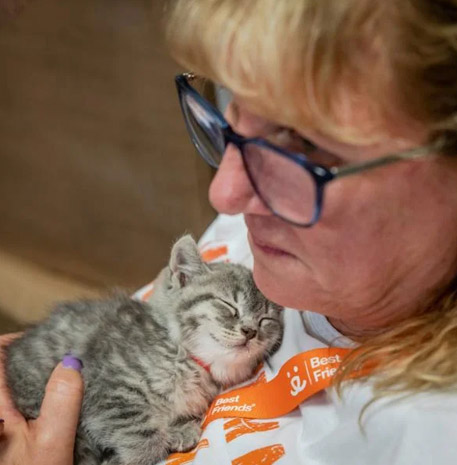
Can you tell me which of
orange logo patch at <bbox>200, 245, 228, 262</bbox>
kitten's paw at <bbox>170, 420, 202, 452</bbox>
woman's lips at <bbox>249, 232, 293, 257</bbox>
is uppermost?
woman's lips at <bbox>249, 232, 293, 257</bbox>

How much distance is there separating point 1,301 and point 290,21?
70.3 inches

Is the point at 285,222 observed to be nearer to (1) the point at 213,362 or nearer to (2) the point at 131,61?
(1) the point at 213,362

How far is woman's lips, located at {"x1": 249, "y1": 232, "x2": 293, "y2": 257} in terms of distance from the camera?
831 millimetres

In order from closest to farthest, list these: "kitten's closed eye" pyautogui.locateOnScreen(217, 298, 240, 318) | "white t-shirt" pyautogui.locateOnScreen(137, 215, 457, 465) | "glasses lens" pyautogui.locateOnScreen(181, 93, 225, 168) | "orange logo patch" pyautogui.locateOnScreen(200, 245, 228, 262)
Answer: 1. "white t-shirt" pyautogui.locateOnScreen(137, 215, 457, 465)
2. "glasses lens" pyautogui.locateOnScreen(181, 93, 225, 168)
3. "kitten's closed eye" pyautogui.locateOnScreen(217, 298, 240, 318)
4. "orange logo patch" pyautogui.locateOnScreen(200, 245, 228, 262)

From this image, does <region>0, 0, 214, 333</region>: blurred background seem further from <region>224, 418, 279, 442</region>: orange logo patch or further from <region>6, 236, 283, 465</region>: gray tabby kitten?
<region>224, 418, 279, 442</region>: orange logo patch

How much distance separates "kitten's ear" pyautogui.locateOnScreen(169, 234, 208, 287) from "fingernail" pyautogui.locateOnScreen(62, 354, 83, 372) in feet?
0.78

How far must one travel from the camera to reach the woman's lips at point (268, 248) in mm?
831

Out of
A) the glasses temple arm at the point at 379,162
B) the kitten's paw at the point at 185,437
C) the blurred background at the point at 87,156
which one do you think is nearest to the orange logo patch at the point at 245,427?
the kitten's paw at the point at 185,437

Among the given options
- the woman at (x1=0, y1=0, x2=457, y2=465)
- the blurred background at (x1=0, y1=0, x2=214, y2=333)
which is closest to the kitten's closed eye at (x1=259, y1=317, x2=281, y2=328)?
the woman at (x1=0, y1=0, x2=457, y2=465)

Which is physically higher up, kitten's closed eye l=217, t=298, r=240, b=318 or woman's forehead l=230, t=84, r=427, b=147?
woman's forehead l=230, t=84, r=427, b=147

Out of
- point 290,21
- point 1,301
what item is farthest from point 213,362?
point 1,301

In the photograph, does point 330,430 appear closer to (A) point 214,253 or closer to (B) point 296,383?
(B) point 296,383

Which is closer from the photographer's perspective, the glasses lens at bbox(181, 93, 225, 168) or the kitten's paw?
the glasses lens at bbox(181, 93, 225, 168)

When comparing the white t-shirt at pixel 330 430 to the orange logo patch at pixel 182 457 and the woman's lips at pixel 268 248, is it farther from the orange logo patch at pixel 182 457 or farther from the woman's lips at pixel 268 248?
the woman's lips at pixel 268 248
